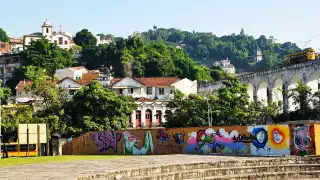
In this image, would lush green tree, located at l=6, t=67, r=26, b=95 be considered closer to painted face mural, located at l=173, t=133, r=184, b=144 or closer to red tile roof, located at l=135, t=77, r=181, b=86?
red tile roof, located at l=135, t=77, r=181, b=86

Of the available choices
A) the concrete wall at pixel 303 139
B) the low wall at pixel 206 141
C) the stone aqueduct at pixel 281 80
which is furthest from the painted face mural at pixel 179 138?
the stone aqueduct at pixel 281 80

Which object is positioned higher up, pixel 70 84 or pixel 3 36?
pixel 3 36

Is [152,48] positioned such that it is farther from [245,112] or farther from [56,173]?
[56,173]

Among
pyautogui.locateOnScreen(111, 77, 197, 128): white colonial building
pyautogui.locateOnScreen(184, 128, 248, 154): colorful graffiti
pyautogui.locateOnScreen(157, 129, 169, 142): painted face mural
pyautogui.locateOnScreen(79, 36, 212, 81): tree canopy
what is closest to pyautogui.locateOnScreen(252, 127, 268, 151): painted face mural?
pyautogui.locateOnScreen(184, 128, 248, 154): colorful graffiti

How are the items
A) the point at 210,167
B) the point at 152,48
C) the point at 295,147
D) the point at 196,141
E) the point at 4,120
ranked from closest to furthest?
the point at 210,167 → the point at 295,147 → the point at 196,141 → the point at 4,120 → the point at 152,48

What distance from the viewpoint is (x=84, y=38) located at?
397ft

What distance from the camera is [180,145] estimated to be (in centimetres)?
3544

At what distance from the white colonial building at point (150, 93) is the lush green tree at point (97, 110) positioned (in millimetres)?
12842

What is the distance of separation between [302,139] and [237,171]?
583 centimetres

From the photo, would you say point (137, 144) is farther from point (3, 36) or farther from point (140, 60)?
point (3, 36)

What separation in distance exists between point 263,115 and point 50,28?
270ft

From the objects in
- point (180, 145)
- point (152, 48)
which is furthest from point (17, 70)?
point (180, 145)

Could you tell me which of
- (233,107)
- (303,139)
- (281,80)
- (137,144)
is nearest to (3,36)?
(281,80)

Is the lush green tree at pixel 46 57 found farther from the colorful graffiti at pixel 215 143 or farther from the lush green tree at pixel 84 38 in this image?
the colorful graffiti at pixel 215 143
